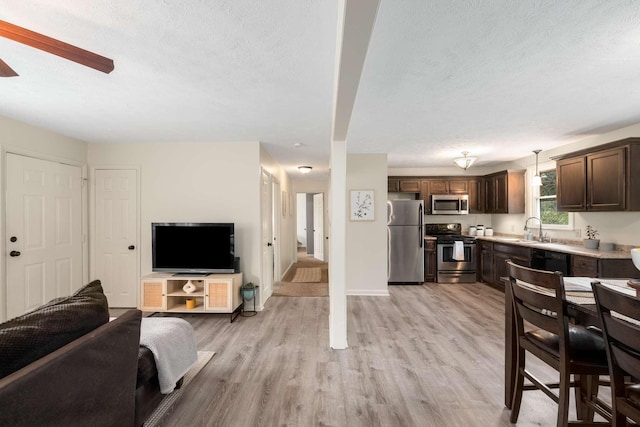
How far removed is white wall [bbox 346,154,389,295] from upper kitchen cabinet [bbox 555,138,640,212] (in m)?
2.47

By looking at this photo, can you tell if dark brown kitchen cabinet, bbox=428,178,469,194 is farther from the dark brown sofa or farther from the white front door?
the white front door

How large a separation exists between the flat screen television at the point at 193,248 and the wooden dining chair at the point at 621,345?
11.3ft

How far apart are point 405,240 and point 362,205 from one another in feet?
3.86

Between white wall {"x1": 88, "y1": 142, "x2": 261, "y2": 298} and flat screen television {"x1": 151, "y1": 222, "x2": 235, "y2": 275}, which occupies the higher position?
white wall {"x1": 88, "y1": 142, "x2": 261, "y2": 298}

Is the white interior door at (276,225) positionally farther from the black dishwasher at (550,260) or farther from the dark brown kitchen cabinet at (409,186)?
the black dishwasher at (550,260)

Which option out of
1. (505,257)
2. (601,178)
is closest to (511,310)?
(601,178)

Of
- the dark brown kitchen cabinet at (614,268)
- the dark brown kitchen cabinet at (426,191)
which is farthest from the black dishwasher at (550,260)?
the dark brown kitchen cabinet at (426,191)

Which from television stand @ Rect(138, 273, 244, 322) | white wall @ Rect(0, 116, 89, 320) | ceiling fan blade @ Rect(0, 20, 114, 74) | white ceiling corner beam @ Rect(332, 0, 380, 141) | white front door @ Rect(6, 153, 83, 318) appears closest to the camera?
white ceiling corner beam @ Rect(332, 0, 380, 141)

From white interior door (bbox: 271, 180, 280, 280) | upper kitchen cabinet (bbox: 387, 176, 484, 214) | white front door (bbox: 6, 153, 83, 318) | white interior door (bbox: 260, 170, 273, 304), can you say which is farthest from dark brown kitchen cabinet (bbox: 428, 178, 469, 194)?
white front door (bbox: 6, 153, 83, 318)

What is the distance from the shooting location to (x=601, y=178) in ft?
11.7

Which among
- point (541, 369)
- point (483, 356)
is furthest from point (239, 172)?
point (541, 369)

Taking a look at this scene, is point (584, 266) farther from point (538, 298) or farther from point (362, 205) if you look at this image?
point (362, 205)

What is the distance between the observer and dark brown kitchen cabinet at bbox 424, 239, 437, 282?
5715 mm

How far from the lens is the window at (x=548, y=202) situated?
4.79 m
